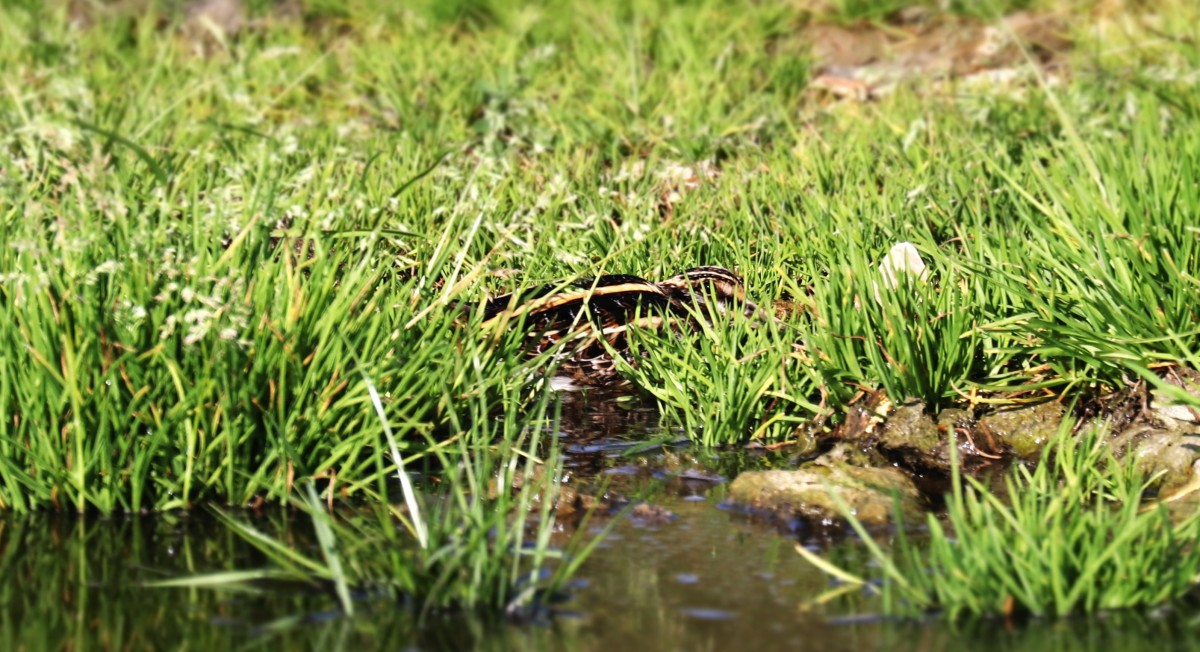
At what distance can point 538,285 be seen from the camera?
13.0ft

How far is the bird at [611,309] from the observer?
164 inches

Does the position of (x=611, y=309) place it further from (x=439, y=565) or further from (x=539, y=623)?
(x=539, y=623)

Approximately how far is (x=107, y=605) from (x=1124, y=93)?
15.2 feet

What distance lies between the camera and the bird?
4.17 m

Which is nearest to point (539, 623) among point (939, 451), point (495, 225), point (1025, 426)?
point (939, 451)

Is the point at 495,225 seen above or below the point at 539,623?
above

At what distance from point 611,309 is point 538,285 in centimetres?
44

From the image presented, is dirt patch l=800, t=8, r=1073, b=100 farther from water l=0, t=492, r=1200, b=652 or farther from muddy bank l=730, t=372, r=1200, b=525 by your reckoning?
water l=0, t=492, r=1200, b=652

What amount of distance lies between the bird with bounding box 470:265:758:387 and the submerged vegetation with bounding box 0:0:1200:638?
0.07 metres

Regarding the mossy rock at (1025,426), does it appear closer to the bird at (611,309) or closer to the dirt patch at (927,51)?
the bird at (611,309)

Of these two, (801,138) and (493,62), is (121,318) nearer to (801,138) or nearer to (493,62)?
(801,138)

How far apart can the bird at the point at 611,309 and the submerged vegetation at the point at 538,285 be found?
0.07m

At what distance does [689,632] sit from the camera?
2535mm

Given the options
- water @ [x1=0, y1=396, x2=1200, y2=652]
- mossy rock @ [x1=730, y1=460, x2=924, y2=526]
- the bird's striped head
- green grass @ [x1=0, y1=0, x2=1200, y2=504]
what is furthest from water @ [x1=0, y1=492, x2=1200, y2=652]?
the bird's striped head
